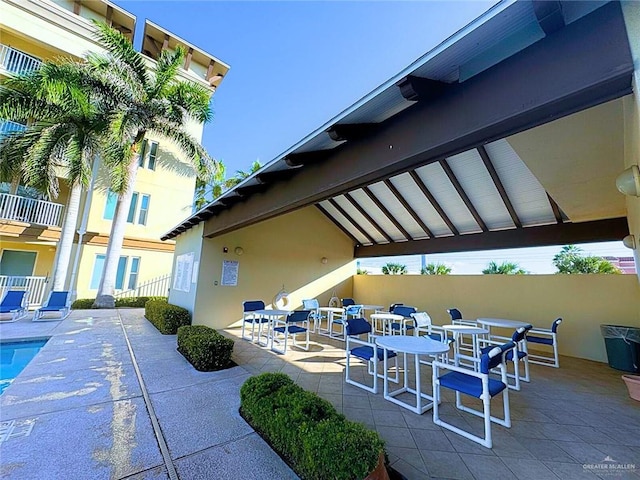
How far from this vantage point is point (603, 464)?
2363 mm

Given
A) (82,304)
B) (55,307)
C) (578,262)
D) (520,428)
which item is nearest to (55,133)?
(55,307)

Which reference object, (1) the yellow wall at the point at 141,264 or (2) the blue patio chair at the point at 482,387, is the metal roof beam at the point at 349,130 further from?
(1) the yellow wall at the point at 141,264

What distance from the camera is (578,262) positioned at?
1042 centimetres

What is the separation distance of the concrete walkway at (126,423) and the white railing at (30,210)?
7.90 metres

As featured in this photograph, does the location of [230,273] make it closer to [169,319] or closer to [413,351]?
[169,319]

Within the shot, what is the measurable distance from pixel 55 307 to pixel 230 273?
18.3 ft

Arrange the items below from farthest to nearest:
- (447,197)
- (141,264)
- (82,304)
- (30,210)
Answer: (141,264) < (82,304) < (30,210) < (447,197)

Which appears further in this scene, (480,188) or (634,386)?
(480,188)

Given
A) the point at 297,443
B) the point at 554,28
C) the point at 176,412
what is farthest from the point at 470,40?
the point at 176,412

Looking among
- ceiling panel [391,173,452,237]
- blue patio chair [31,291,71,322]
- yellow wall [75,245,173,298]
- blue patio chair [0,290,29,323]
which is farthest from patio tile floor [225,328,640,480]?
yellow wall [75,245,173,298]

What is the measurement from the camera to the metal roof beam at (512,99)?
4.57ft

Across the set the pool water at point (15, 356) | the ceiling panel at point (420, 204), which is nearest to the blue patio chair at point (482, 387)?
the ceiling panel at point (420, 204)

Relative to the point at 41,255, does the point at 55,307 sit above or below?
below

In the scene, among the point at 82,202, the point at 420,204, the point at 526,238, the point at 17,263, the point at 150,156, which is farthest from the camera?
the point at 150,156
